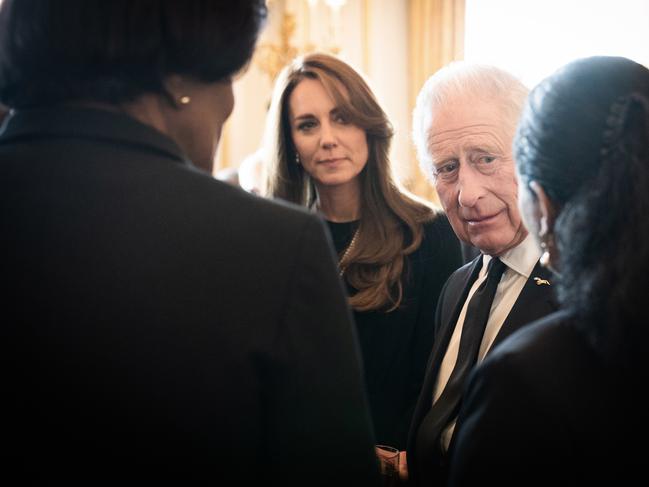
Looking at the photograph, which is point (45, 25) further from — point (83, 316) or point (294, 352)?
point (294, 352)

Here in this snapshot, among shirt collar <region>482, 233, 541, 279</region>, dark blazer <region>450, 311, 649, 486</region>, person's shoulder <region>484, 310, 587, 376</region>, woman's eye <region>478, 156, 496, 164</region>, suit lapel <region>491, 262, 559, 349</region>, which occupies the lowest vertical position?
suit lapel <region>491, 262, 559, 349</region>

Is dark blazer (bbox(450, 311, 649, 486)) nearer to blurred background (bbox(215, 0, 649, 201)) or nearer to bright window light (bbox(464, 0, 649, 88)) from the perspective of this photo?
bright window light (bbox(464, 0, 649, 88))

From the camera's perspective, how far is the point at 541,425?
1.01 metres

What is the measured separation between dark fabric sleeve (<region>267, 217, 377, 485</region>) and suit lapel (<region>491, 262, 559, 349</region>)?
0.82m

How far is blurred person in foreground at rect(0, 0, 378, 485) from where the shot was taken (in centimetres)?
91

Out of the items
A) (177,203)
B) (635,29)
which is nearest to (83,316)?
(177,203)

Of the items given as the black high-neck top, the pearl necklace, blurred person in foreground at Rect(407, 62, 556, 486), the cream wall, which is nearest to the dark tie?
blurred person in foreground at Rect(407, 62, 556, 486)

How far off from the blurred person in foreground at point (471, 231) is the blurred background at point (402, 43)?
4.64m

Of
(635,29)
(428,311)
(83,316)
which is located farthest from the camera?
(635,29)

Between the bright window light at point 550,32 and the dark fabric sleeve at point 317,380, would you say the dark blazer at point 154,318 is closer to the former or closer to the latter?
the dark fabric sleeve at point 317,380

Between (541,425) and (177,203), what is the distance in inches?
21.6

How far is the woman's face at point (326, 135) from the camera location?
276cm

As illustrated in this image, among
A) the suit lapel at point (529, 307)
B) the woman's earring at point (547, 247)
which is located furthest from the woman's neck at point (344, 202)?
the woman's earring at point (547, 247)

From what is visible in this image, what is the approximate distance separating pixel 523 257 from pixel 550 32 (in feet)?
16.9
